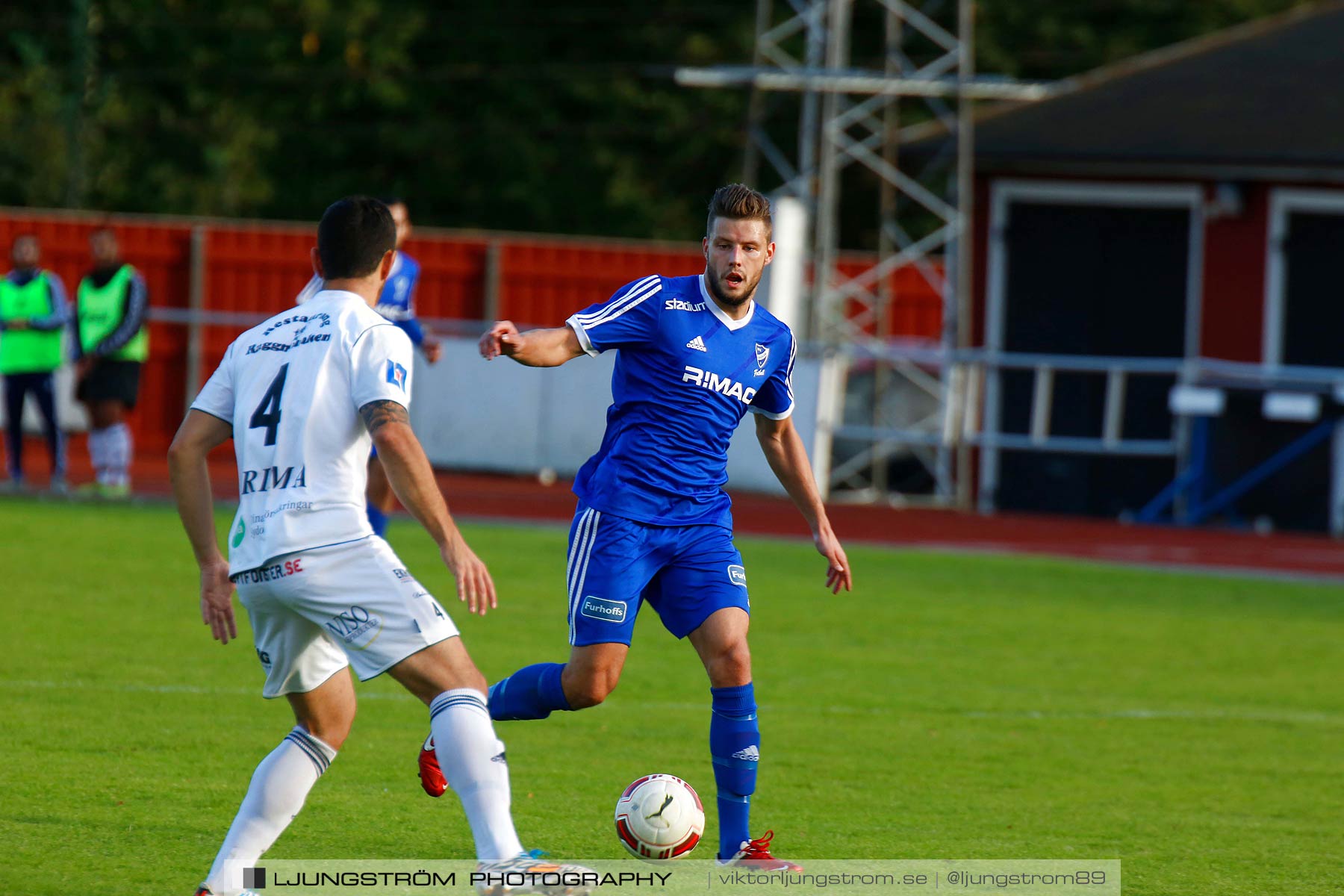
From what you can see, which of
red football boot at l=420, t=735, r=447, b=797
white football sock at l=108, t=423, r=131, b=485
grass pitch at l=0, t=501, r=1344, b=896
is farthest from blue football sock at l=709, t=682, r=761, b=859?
white football sock at l=108, t=423, r=131, b=485

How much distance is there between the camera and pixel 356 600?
4777 millimetres

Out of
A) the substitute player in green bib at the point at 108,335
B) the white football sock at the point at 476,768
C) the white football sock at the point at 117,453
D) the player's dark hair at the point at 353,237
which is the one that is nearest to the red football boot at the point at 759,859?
the white football sock at the point at 476,768

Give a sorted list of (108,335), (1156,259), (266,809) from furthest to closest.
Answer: (1156,259) → (108,335) → (266,809)

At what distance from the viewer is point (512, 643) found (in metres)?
10.1

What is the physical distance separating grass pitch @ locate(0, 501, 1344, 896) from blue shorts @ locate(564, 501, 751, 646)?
76 centimetres

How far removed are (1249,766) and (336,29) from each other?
29771 millimetres

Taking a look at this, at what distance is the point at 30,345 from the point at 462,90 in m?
20.8

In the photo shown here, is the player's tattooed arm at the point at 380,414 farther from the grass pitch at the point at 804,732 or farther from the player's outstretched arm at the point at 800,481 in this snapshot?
the player's outstretched arm at the point at 800,481

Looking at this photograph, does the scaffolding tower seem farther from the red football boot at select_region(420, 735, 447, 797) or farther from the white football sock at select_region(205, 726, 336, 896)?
the white football sock at select_region(205, 726, 336, 896)

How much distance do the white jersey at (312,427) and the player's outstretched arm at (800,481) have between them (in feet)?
6.29

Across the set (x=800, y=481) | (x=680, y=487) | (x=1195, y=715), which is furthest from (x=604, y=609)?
(x=1195, y=715)

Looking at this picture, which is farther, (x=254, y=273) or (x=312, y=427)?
(x=254, y=273)

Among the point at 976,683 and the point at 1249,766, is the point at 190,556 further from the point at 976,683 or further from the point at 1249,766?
the point at 1249,766

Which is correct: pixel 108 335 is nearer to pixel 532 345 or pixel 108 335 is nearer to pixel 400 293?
pixel 400 293
